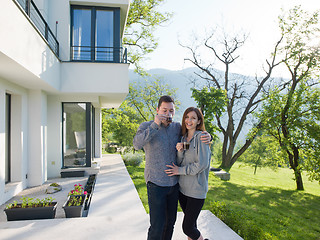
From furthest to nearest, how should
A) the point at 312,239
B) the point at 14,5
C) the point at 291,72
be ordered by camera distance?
the point at 291,72 → the point at 312,239 → the point at 14,5

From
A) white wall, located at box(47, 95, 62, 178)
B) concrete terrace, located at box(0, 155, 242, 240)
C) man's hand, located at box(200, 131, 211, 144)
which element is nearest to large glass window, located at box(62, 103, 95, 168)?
white wall, located at box(47, 95, 62, 178)

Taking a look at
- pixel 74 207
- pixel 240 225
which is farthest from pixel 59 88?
pixel 240 225

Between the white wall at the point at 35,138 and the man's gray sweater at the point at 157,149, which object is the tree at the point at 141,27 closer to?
the white wall at the point at 35,138

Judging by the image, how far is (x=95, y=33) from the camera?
8.45 metres

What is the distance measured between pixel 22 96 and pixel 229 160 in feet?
56.6

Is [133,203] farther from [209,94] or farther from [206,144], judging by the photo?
[209,94]

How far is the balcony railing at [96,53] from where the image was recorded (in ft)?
27.4

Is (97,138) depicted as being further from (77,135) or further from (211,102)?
Result: (211,102)

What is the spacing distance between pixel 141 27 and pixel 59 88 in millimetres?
11632

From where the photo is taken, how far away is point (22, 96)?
6.66 meters

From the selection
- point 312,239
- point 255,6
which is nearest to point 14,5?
point 312,239

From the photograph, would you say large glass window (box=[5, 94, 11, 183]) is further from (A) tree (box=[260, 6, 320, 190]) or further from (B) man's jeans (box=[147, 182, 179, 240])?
(A) tree (box=[260, 6, 320, 190])

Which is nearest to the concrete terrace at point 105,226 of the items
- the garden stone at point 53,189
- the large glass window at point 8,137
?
the garden stone at point 53,189

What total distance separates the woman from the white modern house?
4050 mm
